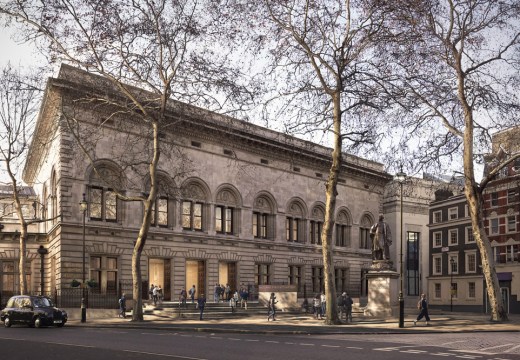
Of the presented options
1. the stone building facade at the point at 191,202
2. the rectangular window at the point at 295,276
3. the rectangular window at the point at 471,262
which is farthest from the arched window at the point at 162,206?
the rectangular window at the point at 471,262

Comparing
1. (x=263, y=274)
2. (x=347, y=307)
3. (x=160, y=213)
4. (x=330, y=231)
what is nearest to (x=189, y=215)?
(x=160, y=213)

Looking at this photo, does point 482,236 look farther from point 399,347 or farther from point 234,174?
point 234,174

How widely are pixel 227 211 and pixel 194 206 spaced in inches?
147

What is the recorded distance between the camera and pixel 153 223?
1943 inches

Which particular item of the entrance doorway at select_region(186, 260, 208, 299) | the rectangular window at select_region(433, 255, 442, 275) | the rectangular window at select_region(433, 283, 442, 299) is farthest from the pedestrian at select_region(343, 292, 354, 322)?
the rectangular window at select_region(433, 283, 442, 299)

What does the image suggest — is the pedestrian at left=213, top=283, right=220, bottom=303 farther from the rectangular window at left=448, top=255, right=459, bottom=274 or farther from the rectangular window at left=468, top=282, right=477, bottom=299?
the rectangular window at left=468, top=282, right=477, bottom=299

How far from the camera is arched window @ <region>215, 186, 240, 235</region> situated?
54.4m

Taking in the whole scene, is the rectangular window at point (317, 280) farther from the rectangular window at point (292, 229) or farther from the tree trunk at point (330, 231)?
the tree trunk at point (330, 231)

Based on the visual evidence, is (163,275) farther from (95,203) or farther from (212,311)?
(95,203)

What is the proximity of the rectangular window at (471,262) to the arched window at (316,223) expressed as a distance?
1714cm

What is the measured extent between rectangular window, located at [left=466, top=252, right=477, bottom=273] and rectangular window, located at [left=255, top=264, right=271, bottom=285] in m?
24.0

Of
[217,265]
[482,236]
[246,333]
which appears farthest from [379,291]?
[217,265]

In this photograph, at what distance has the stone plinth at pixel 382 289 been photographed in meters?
38.8

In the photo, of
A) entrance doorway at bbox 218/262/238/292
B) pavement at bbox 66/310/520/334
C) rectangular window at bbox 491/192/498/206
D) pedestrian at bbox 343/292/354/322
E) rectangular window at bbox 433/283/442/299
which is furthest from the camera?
rectangular window at bbox 433/283/442/299
